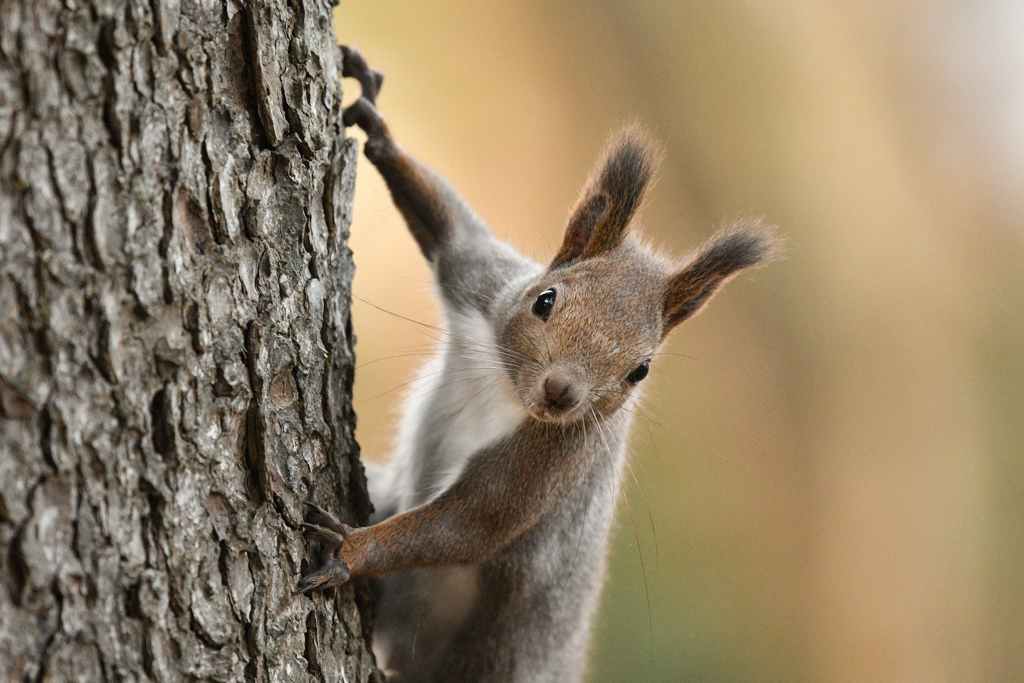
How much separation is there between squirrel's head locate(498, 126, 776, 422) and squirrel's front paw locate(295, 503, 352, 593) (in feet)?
1.93

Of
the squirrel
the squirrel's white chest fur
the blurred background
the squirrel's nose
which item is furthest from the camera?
the blurred background

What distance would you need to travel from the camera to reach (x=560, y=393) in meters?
2.05

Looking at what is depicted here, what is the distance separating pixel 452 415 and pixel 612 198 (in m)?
0.84

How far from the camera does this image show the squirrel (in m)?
2.16

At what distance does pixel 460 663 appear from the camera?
8.46 ft

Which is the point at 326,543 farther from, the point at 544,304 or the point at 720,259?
the point at 720,259

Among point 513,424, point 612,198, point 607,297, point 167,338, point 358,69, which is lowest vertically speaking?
point 513,424

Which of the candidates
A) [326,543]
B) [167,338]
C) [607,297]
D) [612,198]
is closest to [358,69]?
[612,198]

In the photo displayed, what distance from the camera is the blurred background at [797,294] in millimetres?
4418

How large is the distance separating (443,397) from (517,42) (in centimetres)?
287

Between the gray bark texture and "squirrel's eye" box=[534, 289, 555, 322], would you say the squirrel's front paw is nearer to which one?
the gray bark texture

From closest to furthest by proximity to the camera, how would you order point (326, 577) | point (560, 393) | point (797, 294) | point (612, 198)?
point (326, 577)
point (560, 393)
point (612, 198)
point (797, 294)

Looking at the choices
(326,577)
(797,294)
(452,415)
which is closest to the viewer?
(326,577)

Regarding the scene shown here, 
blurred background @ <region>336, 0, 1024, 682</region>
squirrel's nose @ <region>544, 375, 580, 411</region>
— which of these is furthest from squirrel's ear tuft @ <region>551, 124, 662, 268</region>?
blurred background @ <region>336, 0, 1024, 682</region>
